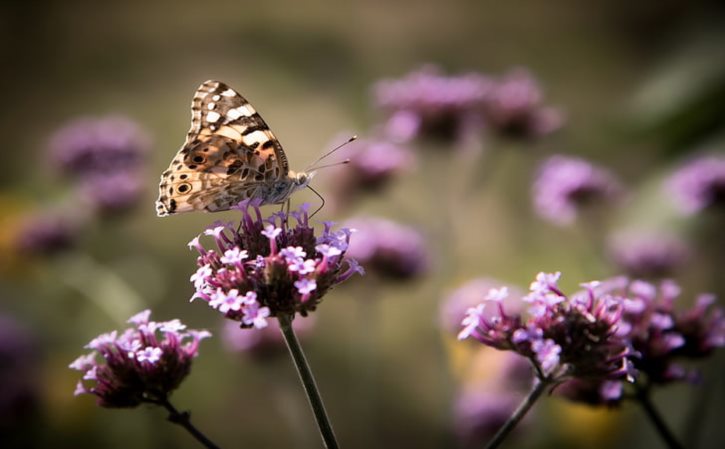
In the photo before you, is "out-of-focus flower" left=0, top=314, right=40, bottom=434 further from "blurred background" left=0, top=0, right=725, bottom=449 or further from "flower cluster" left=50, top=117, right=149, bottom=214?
"flower cluster" left=50, top=117, right=149, bottom=214

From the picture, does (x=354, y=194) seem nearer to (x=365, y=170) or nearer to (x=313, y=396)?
(x=365, y=170)

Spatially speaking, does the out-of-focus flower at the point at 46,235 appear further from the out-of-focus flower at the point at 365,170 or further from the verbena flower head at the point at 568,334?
the verbena flower head at the point at 568,334

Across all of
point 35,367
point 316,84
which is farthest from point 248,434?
point 316,84

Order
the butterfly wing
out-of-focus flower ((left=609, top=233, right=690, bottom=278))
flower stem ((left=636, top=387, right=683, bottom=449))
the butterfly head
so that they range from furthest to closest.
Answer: out-of-focus flower ((left=609, top=233, right=690, bottom=278)) < the butterfly head < the butterfly wing < flower stem ((left=636, top=387, right=683, bottom=449))

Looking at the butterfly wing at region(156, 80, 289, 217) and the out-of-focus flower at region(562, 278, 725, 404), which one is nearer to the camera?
the out-of-focus flower at region(562, 278, 725, 404)

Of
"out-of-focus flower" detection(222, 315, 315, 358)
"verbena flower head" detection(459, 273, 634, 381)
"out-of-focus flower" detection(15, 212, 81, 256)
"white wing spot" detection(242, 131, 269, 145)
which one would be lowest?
"verbena flower head" detection(459, 273, 634, 381)

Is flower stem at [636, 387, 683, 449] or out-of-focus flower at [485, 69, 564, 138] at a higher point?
out-of-focus flower at [485, 69, 564, 138]

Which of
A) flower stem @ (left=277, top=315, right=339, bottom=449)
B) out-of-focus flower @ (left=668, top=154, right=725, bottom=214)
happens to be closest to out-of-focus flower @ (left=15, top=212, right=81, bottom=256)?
flower stem @ (left=277, top=315, right=339, bottom=449)

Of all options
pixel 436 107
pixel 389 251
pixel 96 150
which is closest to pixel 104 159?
pixel 96 150
